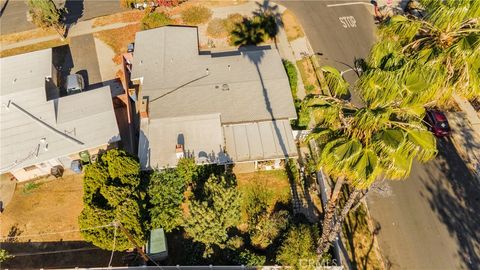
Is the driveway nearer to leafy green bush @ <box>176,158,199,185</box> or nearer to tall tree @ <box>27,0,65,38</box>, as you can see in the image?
tall tree @ <box>27,0,65,38</box>

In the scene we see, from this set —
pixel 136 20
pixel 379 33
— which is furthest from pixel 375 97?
pixel 136 20

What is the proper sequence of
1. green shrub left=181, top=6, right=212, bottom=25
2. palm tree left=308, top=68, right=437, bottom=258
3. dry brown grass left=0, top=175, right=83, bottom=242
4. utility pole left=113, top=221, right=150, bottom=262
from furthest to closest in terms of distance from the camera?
1. green shrub left=181, top=6, right=212, bottom=25
2. dry brown grass left=0, top=175, right=83, bottom=242
3. utility pole left=113, top=221, right=150, bottom=262
4. palm tree left=308, top=68, right=437, bottom=258

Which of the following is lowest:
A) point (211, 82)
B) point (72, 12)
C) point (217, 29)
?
point (211, 82)

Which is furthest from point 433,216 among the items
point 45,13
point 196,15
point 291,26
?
point 45,13

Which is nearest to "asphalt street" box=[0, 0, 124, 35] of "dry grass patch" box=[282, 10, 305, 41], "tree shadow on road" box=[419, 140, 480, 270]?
"dry grass patch" box=[282, 10, 305, 41]

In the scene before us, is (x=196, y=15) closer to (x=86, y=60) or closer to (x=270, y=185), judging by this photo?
(x=86, y=60)

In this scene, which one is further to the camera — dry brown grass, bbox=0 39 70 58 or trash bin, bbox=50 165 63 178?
dry brown grass, bbox=0 39 70 58

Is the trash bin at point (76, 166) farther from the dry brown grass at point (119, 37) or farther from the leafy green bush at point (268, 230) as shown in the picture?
the leafy green bush at point (268, 230)
